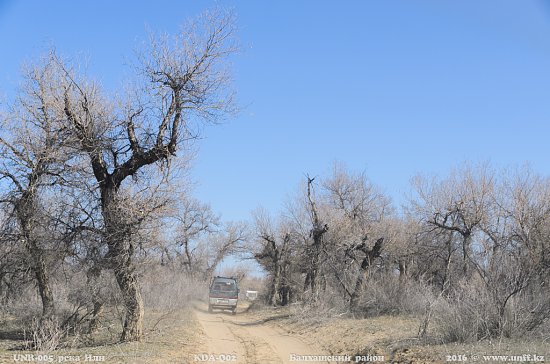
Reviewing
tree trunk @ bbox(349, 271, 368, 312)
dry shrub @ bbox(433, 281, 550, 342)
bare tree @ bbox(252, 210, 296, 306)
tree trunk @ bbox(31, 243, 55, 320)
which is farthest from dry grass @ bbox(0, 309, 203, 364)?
bare tree @ bbox(252, 210, 296, 306)

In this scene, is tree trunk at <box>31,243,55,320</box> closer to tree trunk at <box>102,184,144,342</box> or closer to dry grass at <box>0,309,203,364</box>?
dry grass at <box>0,309,203,364</box>

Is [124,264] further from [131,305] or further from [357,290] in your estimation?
[357,290]

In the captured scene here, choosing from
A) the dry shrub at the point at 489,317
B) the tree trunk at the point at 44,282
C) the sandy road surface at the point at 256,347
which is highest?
the tree trunk at the point at 44,282

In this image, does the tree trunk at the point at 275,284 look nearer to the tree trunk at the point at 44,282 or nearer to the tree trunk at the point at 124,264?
the tree trunk at the point at 44,282

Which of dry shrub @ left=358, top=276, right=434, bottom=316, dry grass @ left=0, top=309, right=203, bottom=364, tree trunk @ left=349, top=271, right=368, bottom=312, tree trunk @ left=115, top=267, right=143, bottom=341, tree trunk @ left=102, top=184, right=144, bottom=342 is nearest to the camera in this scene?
dry grass @ left=0, top=309, right=203, bottom=364

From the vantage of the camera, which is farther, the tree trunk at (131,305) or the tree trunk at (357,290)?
the tree trunk at (357,290)

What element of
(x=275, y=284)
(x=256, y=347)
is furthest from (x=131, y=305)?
(x=275, y=284)

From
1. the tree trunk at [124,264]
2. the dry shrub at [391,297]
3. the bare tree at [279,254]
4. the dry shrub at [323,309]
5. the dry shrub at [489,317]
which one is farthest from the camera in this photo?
the bare tree at [279,254]

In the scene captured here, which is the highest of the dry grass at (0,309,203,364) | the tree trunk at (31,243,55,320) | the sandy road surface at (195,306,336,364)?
the tree trunk at (31,243,55,320)

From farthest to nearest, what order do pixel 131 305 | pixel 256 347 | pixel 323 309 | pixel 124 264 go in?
pixel 323 309 < pixel 256 347 < pixel 131 305 < pixel 124 264

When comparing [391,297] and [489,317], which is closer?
[489,317]

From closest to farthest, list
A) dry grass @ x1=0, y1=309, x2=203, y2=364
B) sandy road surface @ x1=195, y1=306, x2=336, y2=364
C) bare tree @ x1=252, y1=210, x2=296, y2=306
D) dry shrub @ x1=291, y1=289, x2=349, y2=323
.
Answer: dry grass @ x1=0, y1=309, x2=203, y2=364, sandy road surface @ x1=195, y1=306, x2=336, y2=364, dry shrub @ x1=291, y1=289, x2=349, y2=323, bare tree @ x1=252, y1=210, x2=296, y2=306

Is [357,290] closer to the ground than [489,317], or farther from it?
farther from it

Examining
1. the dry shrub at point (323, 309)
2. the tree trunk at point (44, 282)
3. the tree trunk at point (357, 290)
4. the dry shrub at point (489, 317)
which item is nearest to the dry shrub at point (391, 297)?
the tree trunk at point (357, 290)
